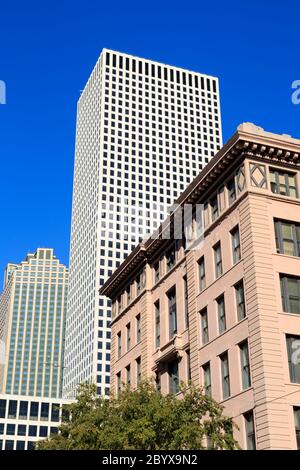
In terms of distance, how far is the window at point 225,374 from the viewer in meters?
41.1

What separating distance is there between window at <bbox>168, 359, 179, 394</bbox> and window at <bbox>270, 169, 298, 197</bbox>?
1514 cm

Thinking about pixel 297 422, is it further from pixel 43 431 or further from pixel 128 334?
pixel 43 431

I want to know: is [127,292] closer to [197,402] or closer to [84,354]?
[197,402]

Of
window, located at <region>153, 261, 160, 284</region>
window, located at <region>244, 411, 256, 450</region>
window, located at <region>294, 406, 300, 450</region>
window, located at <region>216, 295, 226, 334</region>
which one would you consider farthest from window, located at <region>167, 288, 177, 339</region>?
window, located at <region>294, 406, 300, 450</region>

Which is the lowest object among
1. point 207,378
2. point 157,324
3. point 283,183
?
point 207,378

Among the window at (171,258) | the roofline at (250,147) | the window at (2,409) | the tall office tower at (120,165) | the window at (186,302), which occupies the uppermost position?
the tall office tower at (120,165)

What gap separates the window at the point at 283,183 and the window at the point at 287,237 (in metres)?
2.21

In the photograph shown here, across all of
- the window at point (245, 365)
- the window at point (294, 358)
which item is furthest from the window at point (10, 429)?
the window at point (294, 358)

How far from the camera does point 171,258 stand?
53.9m

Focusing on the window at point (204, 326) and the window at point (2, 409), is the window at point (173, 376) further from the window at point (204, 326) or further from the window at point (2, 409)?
the window at point (2, 409)

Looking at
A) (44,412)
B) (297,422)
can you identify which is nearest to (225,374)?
(297,422)

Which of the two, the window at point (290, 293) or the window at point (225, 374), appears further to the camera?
the window at point (225, 374)

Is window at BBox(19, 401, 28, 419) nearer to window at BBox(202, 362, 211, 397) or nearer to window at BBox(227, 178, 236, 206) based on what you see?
window at BBox(202, 362, 211, 397)

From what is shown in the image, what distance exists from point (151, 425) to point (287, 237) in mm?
16680
